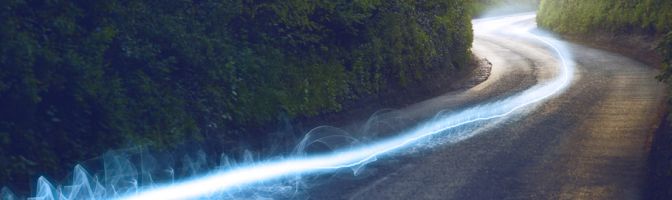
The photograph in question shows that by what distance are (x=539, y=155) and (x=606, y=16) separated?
24.4m

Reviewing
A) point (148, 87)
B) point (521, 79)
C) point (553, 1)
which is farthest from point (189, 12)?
point (553, 1)

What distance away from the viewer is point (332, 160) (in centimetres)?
1141

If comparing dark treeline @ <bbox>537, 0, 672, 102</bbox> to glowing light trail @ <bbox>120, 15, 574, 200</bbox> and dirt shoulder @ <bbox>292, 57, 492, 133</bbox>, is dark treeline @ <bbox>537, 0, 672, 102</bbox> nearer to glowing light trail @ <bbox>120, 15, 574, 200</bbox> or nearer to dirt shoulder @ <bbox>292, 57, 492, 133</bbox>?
dirt shoulder @ <bbox>292, 57, 492, 133</bbox>

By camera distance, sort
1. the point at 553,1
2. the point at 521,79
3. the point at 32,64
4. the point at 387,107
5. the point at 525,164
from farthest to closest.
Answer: the point at 553,1, the point at 521,79, the point at 387,107, the point at 525,164, the point at 32,64

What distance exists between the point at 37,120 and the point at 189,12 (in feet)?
11.3

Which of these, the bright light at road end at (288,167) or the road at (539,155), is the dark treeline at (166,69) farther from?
the road at (539,155)

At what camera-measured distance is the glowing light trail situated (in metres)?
9.49

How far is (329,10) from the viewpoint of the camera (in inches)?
594

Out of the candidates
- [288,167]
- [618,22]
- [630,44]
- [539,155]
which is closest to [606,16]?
[618,22]

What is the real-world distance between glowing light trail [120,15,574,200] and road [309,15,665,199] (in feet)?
1.60

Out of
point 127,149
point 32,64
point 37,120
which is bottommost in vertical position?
point 127,149

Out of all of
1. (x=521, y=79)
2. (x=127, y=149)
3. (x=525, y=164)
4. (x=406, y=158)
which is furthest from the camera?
(x=521, y=79)

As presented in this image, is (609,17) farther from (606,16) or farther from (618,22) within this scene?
(618,22)

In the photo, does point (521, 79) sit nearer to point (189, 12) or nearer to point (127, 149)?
point (189, 12)
